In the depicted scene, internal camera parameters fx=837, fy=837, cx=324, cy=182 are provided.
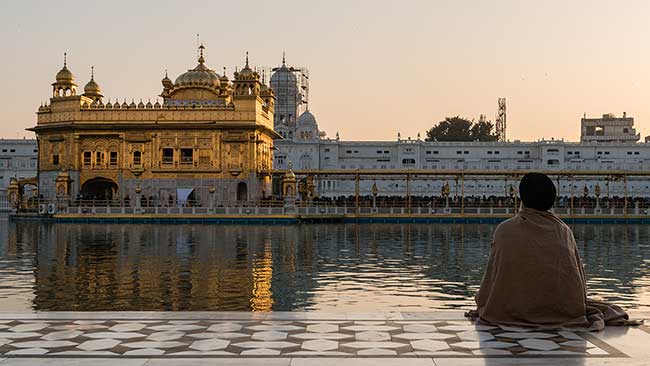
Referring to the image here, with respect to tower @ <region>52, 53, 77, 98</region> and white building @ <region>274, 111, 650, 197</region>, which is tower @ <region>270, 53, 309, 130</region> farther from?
tower @ <region>52, 53, 77, 98</region>

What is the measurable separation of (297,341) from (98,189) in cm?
5805

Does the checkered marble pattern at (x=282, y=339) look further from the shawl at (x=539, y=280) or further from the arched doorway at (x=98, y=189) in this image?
the arched doorway at (x=98, y=189)

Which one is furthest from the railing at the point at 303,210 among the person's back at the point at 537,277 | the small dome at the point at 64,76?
the person's back at the point at 537,277

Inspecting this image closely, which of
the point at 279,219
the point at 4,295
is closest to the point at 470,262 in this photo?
the point at 4,295

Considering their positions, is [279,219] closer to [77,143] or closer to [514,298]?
[77,143]

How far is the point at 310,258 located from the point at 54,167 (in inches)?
1663

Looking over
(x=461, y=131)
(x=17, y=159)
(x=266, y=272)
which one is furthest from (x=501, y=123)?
(x=266, y=272)

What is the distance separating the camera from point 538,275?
10375 mm

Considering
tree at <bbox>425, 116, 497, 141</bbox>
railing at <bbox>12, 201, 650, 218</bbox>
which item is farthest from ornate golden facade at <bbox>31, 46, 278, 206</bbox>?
tree at <bbox>425, 116, 497, 141</bbox>

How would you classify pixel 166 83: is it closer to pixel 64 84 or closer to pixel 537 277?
pixel 64 84

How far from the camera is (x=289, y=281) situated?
1916 cm

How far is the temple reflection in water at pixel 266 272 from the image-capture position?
51.3 ft

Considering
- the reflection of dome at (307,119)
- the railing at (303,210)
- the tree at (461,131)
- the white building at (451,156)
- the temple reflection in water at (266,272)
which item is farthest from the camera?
the tree at (461,131)

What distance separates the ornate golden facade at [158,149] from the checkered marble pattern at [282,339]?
48.7 m
